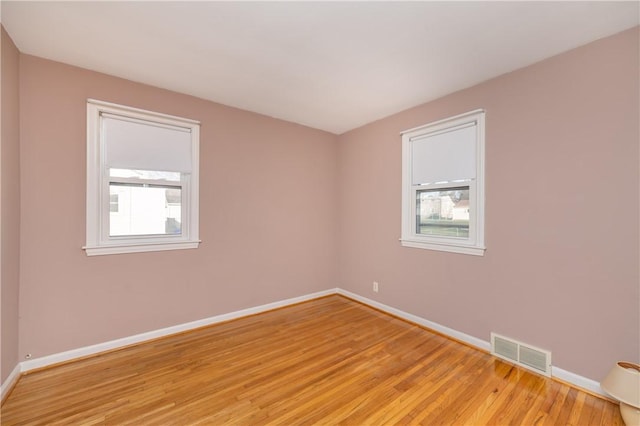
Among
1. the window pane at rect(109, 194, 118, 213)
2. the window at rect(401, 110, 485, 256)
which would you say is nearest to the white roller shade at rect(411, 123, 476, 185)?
the window at rect(401, 110, 485, 256)

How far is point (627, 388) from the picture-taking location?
1619mm

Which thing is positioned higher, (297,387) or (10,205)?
(10,205)

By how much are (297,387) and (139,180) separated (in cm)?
249

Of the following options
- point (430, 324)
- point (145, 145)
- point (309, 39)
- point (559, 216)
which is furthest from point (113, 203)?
point (559, 216)

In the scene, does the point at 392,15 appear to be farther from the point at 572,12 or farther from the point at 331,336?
the point at 331,336

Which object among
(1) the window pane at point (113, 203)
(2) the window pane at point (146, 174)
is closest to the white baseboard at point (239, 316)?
(1) the window pane at point (113, 203)

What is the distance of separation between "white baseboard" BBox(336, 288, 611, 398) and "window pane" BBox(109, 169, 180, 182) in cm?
293

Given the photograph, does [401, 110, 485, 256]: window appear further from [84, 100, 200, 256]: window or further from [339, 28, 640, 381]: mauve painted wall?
[84, 100, 200, 256]: window

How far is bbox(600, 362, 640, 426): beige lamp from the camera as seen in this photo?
1571mm

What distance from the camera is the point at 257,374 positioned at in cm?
215

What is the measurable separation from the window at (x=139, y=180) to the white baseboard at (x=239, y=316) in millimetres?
889

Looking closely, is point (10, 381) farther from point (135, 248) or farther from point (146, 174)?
point (146, 174)

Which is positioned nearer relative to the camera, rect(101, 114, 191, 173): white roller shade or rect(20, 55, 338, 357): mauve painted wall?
rect(20, 55, 338, 357): mauve painted wall

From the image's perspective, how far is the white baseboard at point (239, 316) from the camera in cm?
200
